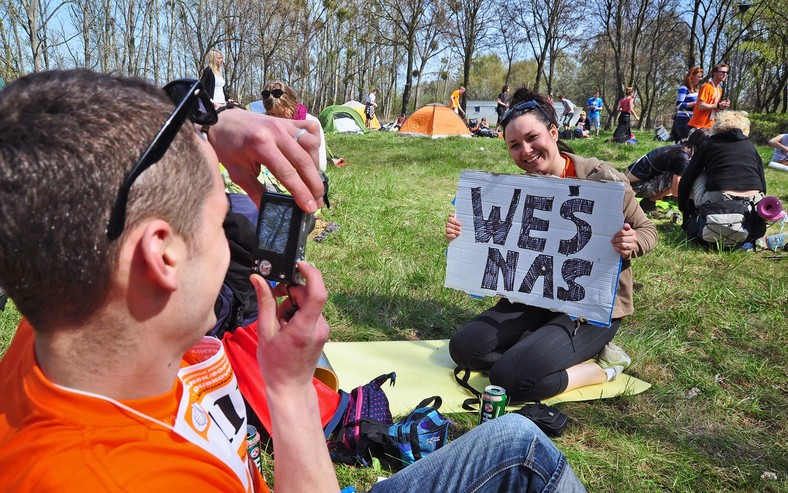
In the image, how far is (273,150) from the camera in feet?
4.34

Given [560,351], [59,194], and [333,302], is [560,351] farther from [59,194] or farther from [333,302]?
[59,194]

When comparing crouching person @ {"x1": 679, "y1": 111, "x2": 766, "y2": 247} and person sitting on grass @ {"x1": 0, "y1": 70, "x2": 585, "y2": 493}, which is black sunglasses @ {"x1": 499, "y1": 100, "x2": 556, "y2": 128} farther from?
crouching person @ {"x1": 679, "y1": 111, "x2": 766, "y2": 247}

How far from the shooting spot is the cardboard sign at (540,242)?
3133mm

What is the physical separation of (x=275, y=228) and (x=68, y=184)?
0.58 meters

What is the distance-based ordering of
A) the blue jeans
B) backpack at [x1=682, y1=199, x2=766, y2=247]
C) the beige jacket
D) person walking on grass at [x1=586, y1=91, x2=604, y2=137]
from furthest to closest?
person walking on grass at [x1=586, y1=91, x2=604, y2=137] → backpack at [x1=682, y1=199, x2=766, y2=247] → the beige jacket → the blue jeans

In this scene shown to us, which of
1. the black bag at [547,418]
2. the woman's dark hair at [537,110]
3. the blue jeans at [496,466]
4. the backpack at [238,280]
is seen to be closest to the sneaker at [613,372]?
the black bag at [547,418]

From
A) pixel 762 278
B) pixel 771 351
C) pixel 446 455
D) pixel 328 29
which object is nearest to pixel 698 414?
pixel 771 351

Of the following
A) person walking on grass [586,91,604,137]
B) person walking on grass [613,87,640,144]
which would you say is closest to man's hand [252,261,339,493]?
person walking on grass [613,87,640,144]

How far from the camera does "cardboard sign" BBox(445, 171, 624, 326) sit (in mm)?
3133

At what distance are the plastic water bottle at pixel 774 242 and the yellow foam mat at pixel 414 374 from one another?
3390 mm

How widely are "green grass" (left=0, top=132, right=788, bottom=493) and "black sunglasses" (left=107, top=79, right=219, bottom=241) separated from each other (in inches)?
76.6

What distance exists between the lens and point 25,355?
0.98 meters

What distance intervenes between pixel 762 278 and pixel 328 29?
3586cm

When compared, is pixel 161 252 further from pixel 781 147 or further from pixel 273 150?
pixel 781 147
